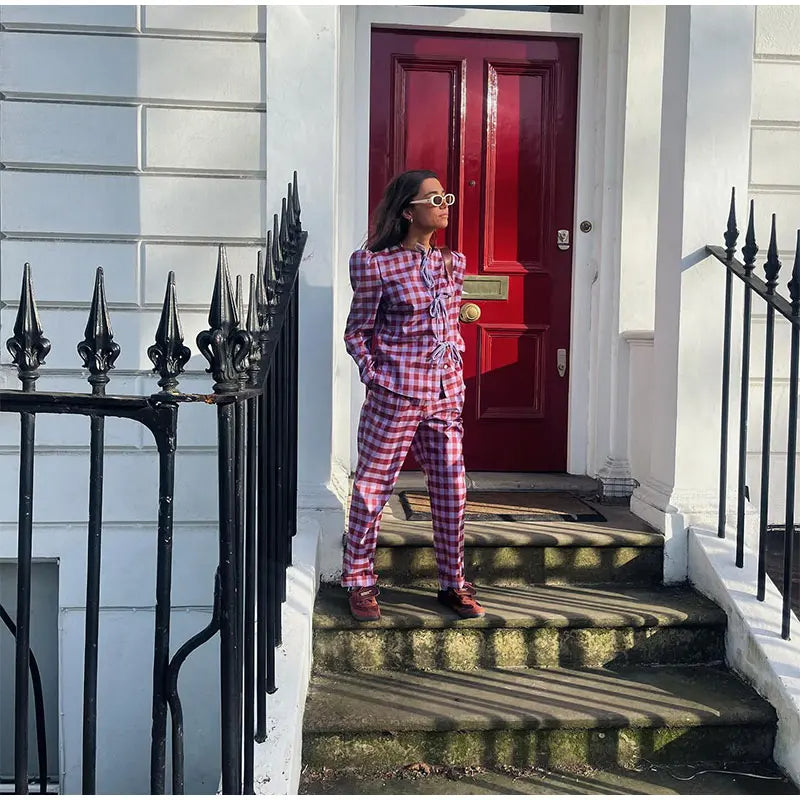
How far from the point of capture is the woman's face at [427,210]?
2.94 m

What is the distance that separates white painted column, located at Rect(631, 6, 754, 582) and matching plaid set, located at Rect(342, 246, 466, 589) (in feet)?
3.33

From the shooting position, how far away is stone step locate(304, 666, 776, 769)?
265 cm

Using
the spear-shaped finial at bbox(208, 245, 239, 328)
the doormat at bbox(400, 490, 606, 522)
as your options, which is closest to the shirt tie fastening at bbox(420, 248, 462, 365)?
the doormat at bbox(400, 490, 606, 522)

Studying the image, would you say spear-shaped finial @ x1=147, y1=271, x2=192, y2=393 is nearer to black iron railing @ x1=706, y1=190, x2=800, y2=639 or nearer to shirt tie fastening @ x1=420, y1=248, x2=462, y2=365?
shirt tie fastening @ x1=420, y1=248, x2=462, y2=365

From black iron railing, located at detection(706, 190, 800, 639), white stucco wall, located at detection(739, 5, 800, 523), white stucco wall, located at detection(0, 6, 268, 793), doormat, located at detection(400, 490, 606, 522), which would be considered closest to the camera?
black iron railing, located at detection(706, 190, 800, 639)

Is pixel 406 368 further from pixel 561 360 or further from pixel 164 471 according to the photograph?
pixel 561 360

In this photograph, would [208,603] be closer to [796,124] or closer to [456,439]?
[456,439]

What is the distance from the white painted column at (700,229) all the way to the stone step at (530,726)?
783 mm

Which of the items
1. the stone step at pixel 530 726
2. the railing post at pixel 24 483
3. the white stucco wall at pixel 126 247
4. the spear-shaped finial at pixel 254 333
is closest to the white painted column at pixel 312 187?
the white stucco wall at pixel 126 247

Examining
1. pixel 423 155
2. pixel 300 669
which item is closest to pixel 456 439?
pixel 300 669

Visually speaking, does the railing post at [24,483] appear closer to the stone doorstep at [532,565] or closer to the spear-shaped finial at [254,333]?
the spear-shaped finial at [254,333]

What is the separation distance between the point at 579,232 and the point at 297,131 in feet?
5.96

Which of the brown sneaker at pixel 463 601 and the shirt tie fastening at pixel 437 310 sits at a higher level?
the shirt tie fastening at pixel 437 310

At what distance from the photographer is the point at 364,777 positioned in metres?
2.64
